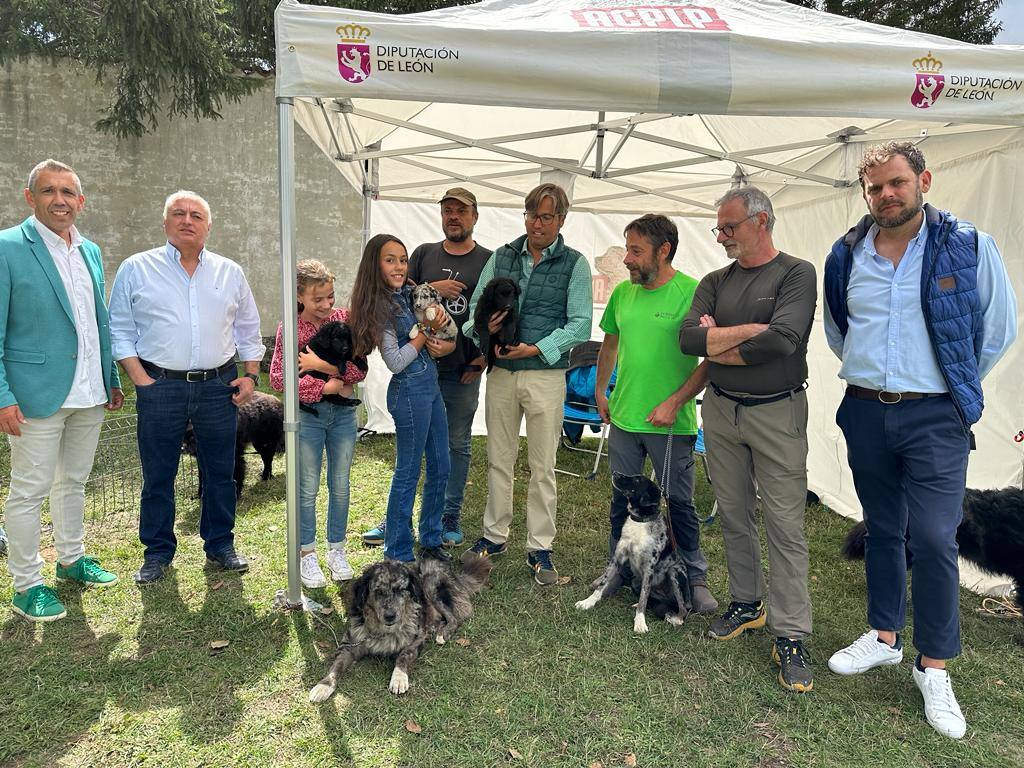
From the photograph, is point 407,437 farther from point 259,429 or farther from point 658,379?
point 259,429

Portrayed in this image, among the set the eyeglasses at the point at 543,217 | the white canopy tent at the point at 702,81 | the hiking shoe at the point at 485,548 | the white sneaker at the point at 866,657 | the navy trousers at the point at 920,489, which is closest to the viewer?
the navy trousers at the point at 920,489

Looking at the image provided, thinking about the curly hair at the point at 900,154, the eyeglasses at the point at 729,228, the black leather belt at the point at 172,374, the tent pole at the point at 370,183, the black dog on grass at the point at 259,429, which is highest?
the tent pole at the point at 370,183

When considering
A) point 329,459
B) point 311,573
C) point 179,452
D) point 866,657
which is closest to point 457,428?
point 329,459

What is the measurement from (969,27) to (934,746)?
13.2 metres

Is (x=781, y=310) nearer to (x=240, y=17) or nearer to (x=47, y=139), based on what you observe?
(x=240, y=17)

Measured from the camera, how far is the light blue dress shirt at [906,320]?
2.42 m

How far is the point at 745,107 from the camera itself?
2682 mm

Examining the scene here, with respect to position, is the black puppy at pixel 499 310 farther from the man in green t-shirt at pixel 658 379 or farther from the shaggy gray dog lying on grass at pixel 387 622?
the shaggy gray dog lying on grass at pixel 387 622

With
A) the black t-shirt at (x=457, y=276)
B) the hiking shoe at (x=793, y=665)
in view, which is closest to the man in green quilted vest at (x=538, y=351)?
the black t-shirt at (x=457, y=276)

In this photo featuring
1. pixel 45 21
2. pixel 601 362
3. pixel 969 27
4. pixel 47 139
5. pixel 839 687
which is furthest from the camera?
pixel 969 27

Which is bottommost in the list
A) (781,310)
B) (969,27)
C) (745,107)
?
(781,310)

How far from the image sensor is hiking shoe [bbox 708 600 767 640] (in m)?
3.08

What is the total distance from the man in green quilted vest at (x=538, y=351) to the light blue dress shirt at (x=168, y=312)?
1308 mm

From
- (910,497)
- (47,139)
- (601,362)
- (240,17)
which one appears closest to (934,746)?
(910,497)
